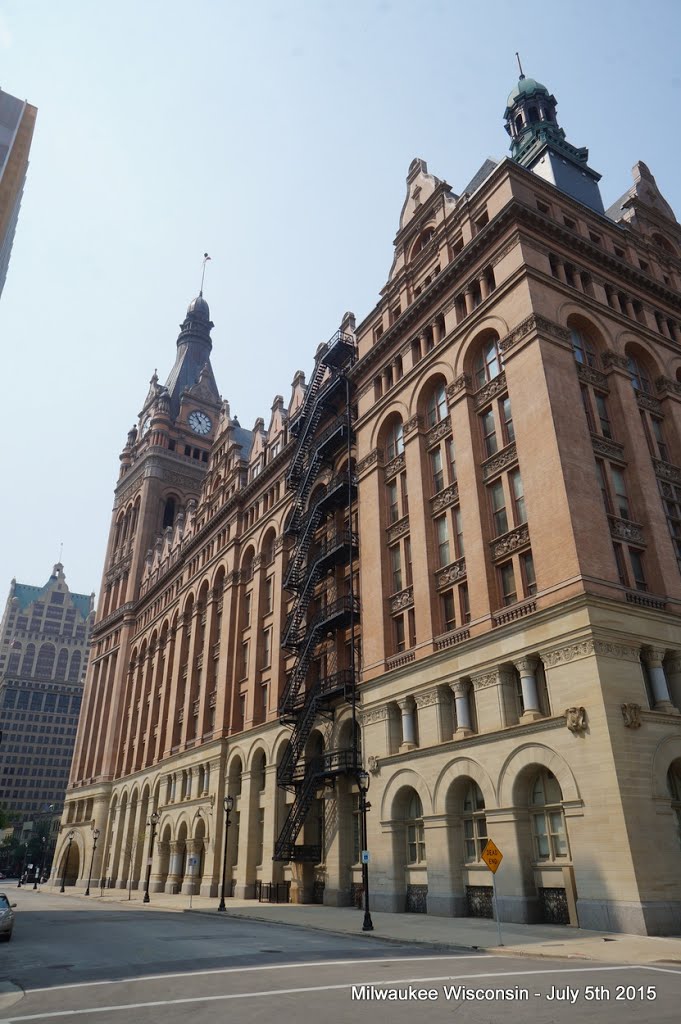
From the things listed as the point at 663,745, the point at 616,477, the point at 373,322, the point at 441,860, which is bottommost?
the point at 441,860

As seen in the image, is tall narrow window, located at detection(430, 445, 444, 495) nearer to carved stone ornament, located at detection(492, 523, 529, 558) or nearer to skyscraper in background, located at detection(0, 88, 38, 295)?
carved stone ornament, located at detection(492, 523, 529, 558)

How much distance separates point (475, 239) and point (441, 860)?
86.2 ft

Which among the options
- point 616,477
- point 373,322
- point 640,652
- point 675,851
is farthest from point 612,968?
point 373,322

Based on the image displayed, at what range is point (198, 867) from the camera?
47.8 meters

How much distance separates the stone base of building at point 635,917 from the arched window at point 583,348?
65.9 ft

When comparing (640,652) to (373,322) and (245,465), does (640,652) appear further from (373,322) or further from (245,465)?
(245,465)

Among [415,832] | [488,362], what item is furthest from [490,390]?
[415,832]

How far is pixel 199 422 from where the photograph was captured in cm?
9475

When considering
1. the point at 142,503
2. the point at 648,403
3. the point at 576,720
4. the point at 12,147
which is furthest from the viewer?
the point at 142,503

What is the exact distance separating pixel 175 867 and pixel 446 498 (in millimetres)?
37325

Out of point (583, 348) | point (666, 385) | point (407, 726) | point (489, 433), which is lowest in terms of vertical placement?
point (407, 726)

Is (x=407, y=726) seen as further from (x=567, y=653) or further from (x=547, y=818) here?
(x=567, y=653)

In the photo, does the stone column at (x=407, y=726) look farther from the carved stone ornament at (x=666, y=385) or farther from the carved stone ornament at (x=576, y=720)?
the carved stone ornament at (x=666, y=385)

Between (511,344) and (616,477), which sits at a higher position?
(511,344)
